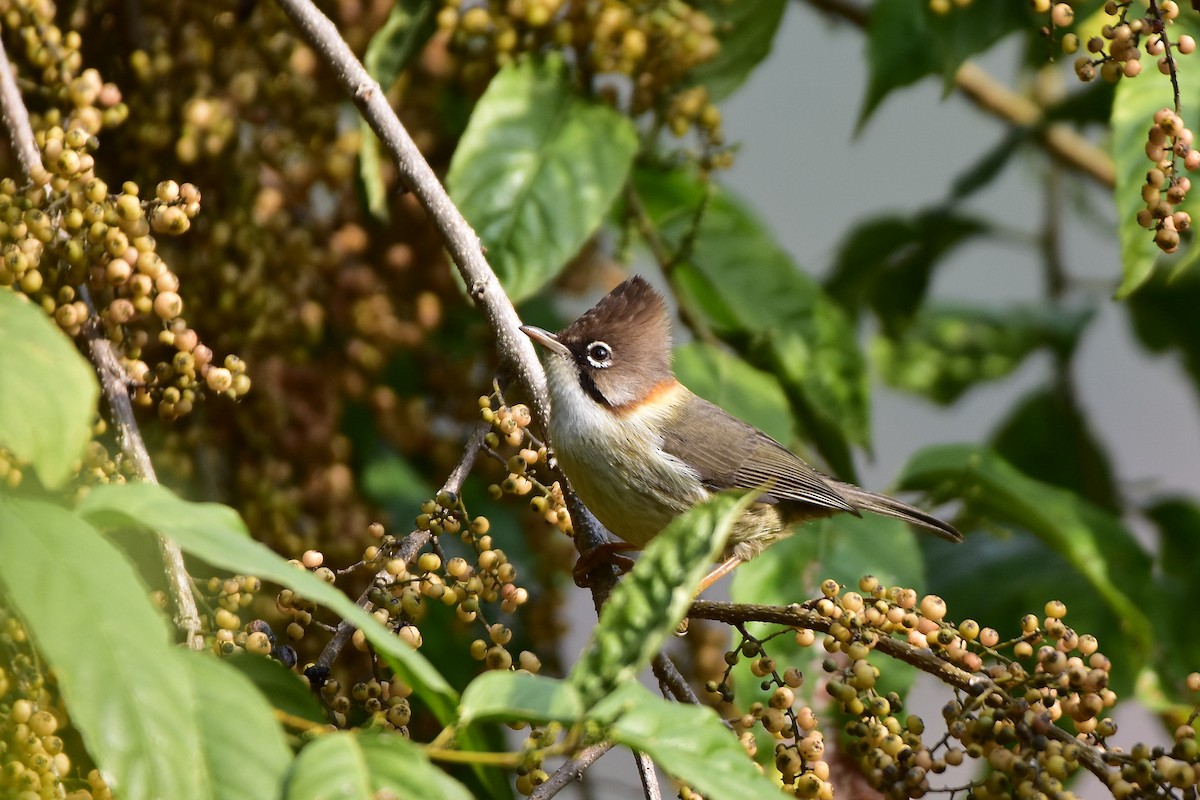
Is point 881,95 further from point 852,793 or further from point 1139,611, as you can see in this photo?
point 852,793

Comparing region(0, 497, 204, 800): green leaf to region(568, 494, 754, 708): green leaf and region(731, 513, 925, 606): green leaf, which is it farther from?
region(731, 513, 925, 606): green leaf

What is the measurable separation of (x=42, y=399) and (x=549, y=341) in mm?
2057

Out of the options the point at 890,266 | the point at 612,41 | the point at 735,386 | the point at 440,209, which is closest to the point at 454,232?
the point at 440,209

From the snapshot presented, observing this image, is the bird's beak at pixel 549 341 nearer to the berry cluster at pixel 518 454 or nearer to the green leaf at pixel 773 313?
the green leaf at pixel 773 313

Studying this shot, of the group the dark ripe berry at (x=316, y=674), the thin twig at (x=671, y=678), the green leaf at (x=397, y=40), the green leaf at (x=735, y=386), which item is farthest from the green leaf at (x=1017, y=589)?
the dark ripe berry at (x=316, y=674)

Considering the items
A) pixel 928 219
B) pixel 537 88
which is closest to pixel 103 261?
pixel 537 88

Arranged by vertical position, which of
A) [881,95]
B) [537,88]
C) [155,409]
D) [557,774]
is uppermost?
[881,95]

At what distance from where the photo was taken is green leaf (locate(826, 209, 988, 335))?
5.17 m

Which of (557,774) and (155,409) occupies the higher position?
(557,774)

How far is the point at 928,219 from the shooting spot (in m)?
5.31

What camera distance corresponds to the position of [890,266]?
17.2 ft

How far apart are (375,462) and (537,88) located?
138 cm

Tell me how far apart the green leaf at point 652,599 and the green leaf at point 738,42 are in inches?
93.5

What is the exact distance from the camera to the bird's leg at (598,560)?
2.75m
